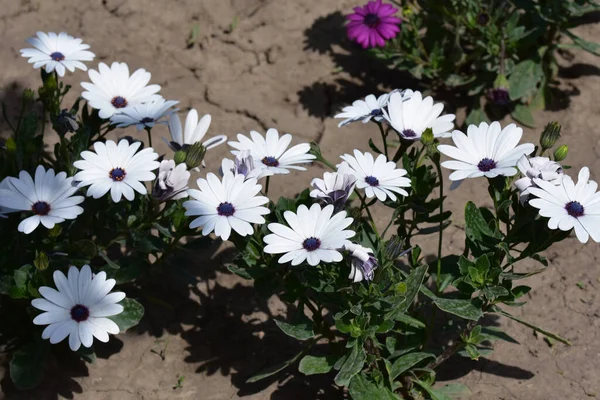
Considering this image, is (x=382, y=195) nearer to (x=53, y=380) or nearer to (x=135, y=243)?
(x=135, y=243)

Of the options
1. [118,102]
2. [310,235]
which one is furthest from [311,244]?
[118,102]

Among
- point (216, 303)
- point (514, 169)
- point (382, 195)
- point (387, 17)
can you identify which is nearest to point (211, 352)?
point (216, 303)

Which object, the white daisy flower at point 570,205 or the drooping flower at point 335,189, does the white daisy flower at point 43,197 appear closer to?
the drooping flower at point 335,189

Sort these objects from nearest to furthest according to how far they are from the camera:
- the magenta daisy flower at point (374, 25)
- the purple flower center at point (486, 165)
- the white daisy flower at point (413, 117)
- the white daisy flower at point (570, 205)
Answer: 1. the white daisy flower at point (570, 205)
2. the purple flower center at point (486, 165)
3. the white daisy flower at point (413, 117)
4. the magenta daisy flower at point (374, 25)

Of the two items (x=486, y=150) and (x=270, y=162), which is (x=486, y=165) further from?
(x=270, y=162)

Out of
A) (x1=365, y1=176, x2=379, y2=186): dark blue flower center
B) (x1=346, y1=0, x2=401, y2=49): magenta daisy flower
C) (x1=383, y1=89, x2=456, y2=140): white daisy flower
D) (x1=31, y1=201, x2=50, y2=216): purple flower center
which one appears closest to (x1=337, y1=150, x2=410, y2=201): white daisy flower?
(x1=365, y1=176, x2=379, y2=186): dark blue flower center

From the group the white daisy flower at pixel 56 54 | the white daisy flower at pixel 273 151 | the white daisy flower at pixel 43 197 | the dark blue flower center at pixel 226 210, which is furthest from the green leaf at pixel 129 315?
the white daisy flower at pixel 56 54
